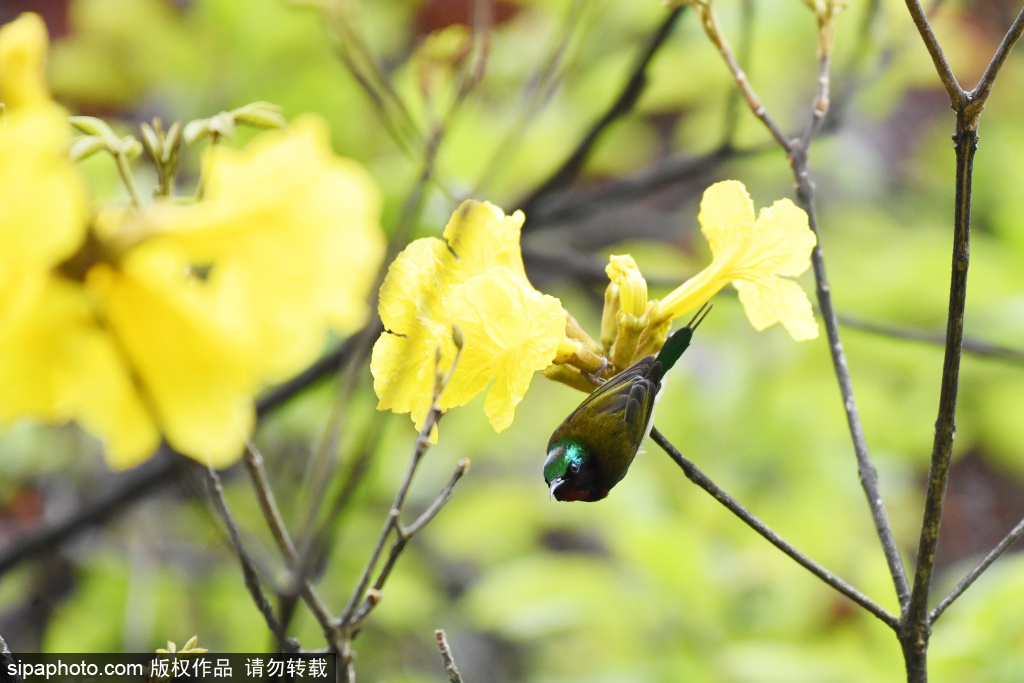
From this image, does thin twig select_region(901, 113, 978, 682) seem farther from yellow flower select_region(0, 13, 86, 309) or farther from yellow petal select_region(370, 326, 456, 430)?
yellow flower select_region(0, 13, 86, 309)

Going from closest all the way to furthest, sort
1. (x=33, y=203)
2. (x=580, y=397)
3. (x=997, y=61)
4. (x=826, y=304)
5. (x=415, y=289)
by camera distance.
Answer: (x=33, y=203), (x=997, y=61), (x=415, y=289), (x=826, y=304), (x=580, y=397)

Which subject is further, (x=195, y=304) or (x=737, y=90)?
(x=737, y=90)

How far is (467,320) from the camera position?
621 millimetres

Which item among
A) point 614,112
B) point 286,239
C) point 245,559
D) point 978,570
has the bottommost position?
point 245,559

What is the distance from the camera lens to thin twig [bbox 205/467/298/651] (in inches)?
22.9

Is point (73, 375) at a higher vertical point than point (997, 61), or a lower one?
lower

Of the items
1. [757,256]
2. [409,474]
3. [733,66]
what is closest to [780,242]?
[757,256]

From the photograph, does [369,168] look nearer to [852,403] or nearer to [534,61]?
[534,61]

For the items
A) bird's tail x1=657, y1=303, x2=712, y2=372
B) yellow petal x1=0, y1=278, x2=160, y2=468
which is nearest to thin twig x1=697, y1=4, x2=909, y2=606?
bird's tail x1=657, y1=303, x2=712, y2=372

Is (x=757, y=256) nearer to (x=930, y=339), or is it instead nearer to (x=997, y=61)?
(x=997, y=61)

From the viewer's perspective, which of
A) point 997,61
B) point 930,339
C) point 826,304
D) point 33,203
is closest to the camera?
point 33,203

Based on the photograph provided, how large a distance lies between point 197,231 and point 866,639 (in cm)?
183

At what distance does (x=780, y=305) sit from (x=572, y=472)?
241 mm

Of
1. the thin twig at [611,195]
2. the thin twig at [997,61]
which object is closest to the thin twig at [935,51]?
the thin twig at [997,61]
